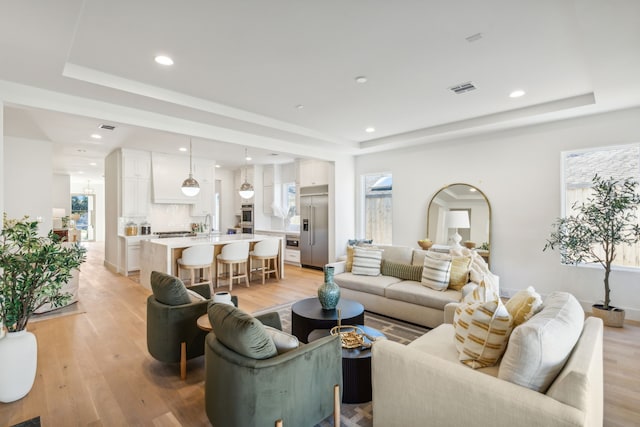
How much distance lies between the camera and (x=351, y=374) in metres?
2.27

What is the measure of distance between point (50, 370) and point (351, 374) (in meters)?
2.69

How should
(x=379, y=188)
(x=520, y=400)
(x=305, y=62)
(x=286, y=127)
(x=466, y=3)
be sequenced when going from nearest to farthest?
1. (x=520, y=400)
2. (x=466, y=3)
3. (x=305, y=62)
4. (x=286, y=127)
5. (x=379, y=188)

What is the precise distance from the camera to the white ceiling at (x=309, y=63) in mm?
2213

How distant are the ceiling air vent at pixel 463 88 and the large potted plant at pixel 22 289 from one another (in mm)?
4120

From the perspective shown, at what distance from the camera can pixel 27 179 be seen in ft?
18.3

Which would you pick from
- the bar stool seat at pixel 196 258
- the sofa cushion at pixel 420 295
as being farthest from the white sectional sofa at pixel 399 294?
the bar stool seat at pixel 196 258

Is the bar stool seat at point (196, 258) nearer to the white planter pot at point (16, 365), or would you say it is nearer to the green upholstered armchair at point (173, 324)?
the green upholstered armchair at point (173, 324)

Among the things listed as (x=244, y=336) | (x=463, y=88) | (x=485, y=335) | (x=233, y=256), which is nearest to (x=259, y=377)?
(x=244, y=336)

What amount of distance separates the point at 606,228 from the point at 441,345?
3.18 m

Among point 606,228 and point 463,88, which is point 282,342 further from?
point 606,228

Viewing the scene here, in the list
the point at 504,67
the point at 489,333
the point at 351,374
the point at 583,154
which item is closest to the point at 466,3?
the point at 504,67

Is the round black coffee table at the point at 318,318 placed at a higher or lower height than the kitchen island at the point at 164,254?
lower

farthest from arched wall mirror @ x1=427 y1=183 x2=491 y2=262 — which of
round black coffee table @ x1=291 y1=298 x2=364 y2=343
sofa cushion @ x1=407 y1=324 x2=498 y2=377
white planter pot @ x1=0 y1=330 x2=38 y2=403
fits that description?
white planter pot @ x1=0 y1=330 x2=38 y2=403

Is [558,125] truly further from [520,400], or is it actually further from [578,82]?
[520,400]
